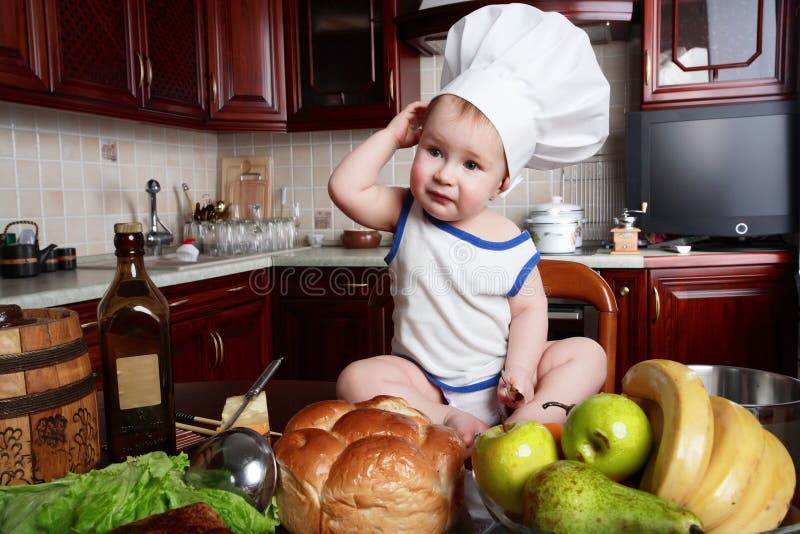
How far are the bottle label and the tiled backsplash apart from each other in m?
1.88

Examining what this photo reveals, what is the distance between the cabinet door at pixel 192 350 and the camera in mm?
2166

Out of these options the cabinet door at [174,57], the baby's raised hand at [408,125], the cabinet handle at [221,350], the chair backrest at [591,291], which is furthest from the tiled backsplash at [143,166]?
the baby's raised hand at [408,125]

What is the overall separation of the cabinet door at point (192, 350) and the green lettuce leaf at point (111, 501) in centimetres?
172

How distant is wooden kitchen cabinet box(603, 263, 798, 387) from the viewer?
7.45 feet

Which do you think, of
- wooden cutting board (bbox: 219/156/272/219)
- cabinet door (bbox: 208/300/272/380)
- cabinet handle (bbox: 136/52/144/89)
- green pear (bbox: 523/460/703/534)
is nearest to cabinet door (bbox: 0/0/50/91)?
cabinet handle (bbox: 136/52/144/89)

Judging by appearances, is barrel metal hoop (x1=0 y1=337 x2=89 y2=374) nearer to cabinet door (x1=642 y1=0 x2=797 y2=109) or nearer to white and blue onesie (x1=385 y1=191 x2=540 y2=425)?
white and blue onesie (x1=385 y1=191 x2=540 y2=425)

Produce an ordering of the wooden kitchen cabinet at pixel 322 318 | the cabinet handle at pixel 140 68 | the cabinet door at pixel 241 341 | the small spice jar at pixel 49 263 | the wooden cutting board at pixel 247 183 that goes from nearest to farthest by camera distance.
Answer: the small spice jar at pixel 49 263, the cabinet handle at pixel 140 68, the cabinet door at pixel 241 341, the wooden kitchen cabinet at pixel 322 318, the wooden cutting board at pixel 247 183


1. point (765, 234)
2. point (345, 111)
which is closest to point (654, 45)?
point (765, 234)

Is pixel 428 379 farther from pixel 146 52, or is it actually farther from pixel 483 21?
pixel 146 52

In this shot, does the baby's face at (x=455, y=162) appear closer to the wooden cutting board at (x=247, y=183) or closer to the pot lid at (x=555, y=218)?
the pot lid at (x=555, y=218)

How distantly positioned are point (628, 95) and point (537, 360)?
2.05 meters

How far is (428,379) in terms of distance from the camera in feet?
3.61

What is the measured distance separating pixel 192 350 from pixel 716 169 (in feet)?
6.58

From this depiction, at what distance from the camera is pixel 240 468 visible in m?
0.49
